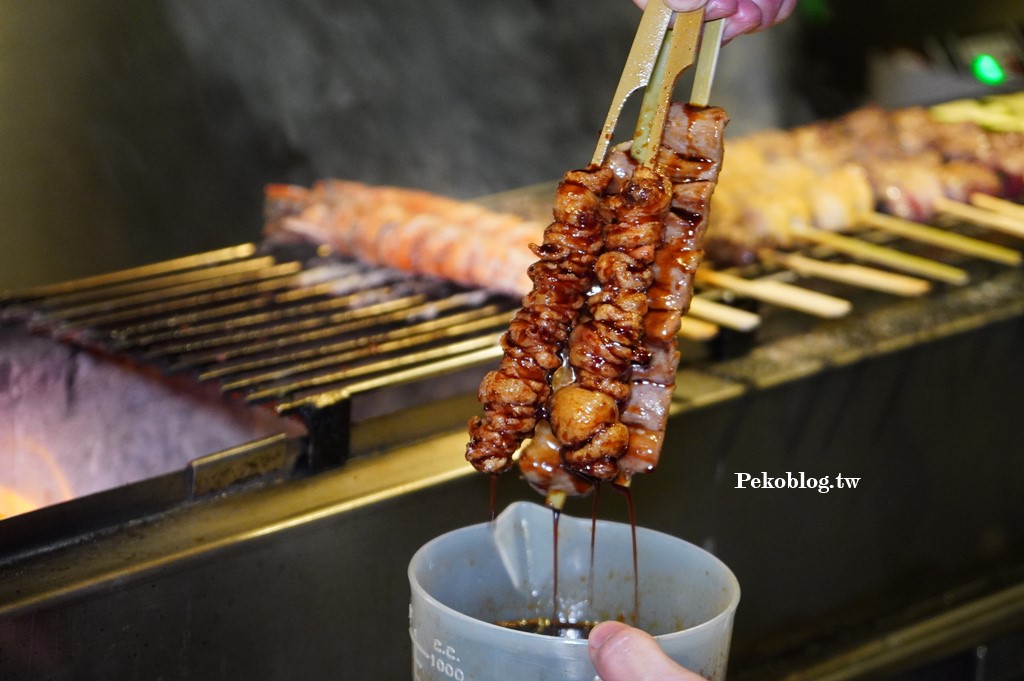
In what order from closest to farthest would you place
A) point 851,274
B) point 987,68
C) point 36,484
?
point 36,484
point 851,274
point 987,68

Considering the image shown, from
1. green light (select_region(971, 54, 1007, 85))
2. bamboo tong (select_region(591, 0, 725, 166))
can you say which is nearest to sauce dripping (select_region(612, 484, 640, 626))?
bamboo tong (select_region(591, 0, 725, 166))

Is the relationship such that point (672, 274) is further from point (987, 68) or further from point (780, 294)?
point (987, 68)

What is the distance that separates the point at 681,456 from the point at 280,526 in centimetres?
109

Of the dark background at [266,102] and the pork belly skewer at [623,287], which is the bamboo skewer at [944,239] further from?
the pork belly skewer at [623,287]

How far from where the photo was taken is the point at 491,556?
2.02 meters

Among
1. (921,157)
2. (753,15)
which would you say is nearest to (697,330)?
(753,15)

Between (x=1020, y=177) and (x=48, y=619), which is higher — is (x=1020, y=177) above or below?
above

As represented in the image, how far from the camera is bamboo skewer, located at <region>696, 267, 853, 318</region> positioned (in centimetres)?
324

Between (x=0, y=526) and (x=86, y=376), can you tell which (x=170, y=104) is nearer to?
(x=86, y=376)

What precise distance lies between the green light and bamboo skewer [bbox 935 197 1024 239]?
1753mm

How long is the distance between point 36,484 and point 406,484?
0.87 metres

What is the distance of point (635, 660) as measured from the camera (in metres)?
1.56

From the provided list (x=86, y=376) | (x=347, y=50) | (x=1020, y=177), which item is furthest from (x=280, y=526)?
(x=1020, y=177)

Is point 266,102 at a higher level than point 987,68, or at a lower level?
lower
